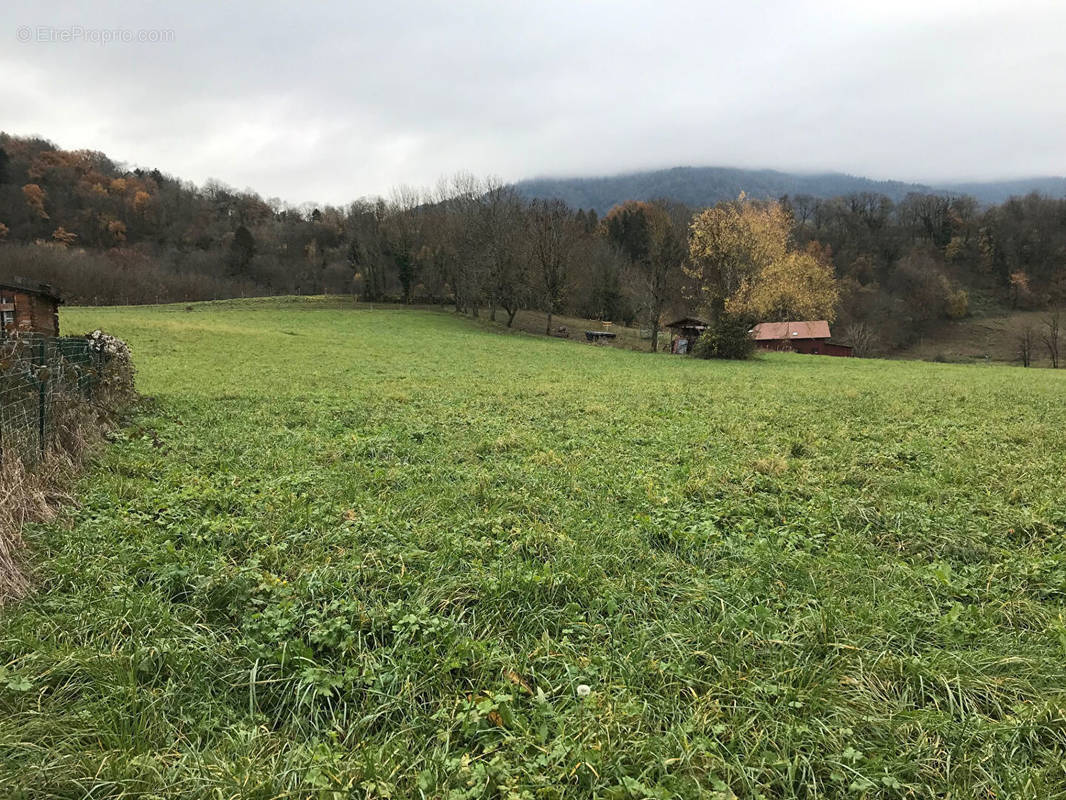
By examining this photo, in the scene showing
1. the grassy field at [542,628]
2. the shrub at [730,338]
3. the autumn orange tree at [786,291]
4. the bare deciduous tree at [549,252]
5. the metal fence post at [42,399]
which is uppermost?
the bare deciduous tree at [549,252]

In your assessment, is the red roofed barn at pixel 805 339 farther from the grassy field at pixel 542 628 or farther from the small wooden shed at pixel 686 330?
the grassy field at pixel 542 628

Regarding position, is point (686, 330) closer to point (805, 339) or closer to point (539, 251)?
point (539, 251)

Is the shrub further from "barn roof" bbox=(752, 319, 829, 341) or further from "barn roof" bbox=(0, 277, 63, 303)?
"barn roof" bbox=(0, 277, 63, 303)

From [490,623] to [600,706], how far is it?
1001mm

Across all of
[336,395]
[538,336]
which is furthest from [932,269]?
[336,395]

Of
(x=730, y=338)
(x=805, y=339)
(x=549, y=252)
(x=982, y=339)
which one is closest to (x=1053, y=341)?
(x=982, y=339)

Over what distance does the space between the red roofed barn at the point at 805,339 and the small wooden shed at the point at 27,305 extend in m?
56.9

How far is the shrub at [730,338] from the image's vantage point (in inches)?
1299

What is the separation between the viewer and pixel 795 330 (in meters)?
58.8

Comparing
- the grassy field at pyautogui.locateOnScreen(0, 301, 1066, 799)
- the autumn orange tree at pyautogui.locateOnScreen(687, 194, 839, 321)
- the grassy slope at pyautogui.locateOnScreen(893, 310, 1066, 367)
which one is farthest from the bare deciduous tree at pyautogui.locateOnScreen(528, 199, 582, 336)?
the grassy slope at pyautogui.locateOnScreen(893, 310, 1066, 367)

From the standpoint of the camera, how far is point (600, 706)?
2.87 metres

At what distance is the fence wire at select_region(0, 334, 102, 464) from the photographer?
5.52 m

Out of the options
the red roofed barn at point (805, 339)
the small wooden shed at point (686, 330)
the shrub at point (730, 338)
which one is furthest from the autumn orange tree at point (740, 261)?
the red roofed barn at point (805, 339)

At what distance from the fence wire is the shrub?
31.5 m
